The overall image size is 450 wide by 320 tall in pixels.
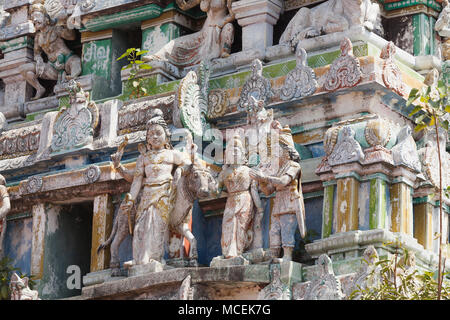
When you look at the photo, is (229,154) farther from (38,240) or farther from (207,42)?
(38,240)

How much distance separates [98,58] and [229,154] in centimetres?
497

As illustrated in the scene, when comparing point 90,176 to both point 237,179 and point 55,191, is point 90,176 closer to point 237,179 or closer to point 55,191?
point 55,191

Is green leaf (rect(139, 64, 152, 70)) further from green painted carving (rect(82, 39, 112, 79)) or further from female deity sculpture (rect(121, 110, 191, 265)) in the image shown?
female deity sculpture (rect(121, 110, 191, 265))

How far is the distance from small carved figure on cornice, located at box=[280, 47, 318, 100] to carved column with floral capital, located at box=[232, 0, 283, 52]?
1.35 meters

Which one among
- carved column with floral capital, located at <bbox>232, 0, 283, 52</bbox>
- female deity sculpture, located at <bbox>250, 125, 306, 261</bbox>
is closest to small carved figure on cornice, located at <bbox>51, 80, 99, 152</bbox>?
carved column with floral capital, located at <bbox>232, 0, 283, 52</bbox>

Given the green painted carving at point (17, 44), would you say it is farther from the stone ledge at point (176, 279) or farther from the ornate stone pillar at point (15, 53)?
the stone ledge at point (176, 279)

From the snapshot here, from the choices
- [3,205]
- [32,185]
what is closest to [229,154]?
[32,185]

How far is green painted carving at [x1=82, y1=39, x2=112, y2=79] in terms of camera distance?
23.1 meters

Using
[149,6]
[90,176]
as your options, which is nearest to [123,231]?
[90,176]

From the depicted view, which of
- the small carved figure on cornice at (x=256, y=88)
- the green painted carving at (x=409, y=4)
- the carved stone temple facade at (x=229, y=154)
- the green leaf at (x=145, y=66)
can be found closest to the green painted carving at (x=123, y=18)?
the carved stone temple facade at (x=229, y=154)

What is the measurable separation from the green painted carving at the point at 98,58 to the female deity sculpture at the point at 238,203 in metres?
4.68

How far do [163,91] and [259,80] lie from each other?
68.8 inches

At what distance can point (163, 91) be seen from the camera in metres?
21.4

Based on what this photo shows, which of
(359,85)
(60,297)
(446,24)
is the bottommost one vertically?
(60,297)
